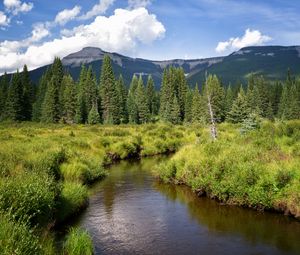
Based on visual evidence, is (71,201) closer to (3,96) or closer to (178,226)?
(178,226)

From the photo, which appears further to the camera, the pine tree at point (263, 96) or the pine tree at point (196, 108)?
the pine tree at point (263, 96)

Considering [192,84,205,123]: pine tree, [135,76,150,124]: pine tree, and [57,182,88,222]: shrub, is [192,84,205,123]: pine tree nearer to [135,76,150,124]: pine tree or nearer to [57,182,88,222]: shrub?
[135,76,150,124]: pine tree

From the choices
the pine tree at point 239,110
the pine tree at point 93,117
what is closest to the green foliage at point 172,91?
the pine tree at point 93,117

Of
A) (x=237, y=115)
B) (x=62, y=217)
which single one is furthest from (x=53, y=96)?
(x=62, y=217)

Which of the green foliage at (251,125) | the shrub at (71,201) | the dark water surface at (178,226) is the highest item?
the green foliage at (251,125)

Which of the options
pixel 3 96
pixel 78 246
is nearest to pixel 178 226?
pixel 78 246

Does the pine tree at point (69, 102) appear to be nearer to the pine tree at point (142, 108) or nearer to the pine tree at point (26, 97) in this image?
the pine tree at point (26, 97)

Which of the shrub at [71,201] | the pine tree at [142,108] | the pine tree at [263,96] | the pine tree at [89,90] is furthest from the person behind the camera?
the pine tree at [263,96]

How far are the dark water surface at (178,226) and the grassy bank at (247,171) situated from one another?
0.72 meters

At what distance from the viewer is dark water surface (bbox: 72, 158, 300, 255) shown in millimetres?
15375

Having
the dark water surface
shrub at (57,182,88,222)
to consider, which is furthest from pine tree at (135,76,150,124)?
shrub at (57,182,88,222)

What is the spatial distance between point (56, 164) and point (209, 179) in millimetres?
9797

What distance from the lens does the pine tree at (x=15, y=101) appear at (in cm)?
9238

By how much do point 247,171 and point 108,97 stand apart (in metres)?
78.1
